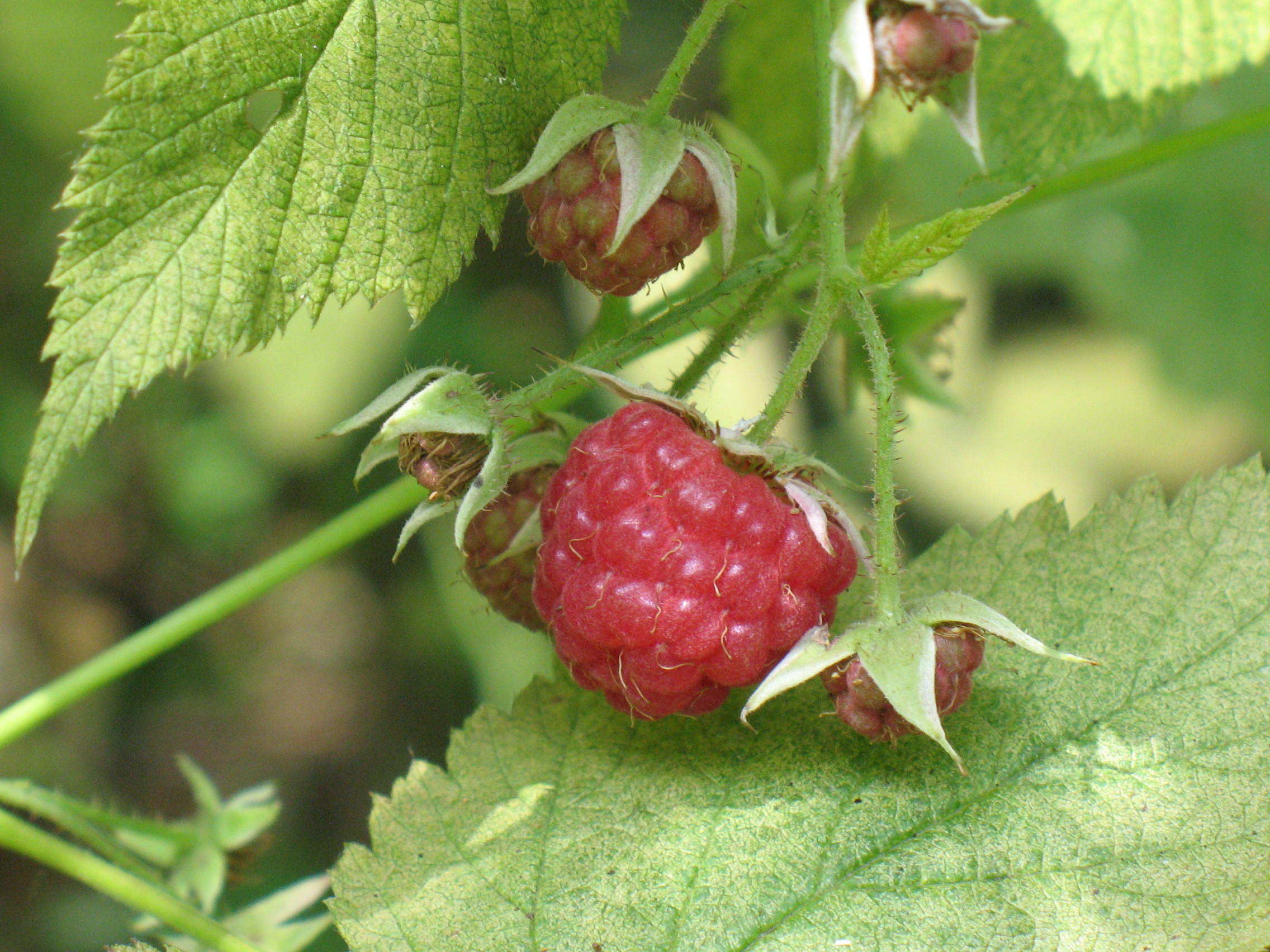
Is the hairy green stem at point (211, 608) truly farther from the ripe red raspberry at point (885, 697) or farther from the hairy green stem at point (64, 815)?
the ripe red raspberry at point (885, 697)

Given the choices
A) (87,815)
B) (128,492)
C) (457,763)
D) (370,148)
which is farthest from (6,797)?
(128,492)

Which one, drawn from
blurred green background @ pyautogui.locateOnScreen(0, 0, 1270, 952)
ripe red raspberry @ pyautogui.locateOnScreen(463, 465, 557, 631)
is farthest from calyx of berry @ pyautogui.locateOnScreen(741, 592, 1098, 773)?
blurred green background @ pyautogui.locateOnScreen(0, 0, 1270, 952)

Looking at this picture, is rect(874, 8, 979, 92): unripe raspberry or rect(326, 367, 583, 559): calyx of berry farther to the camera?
rect(326, 367, 583, 559): calyx of berry

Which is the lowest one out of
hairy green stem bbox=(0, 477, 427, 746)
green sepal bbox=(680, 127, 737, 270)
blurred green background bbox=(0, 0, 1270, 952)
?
blurred green background bbox=(0, 0, 1270, 952)

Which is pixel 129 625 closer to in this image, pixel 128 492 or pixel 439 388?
pixel 128 492

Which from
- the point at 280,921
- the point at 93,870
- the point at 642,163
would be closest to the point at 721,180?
the point at 642,163

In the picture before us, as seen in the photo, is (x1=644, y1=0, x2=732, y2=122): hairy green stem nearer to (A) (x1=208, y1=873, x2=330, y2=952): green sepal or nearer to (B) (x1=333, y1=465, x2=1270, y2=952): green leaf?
(B) (x1=333, y1=465, x2=1270, y2=952): green leaf
